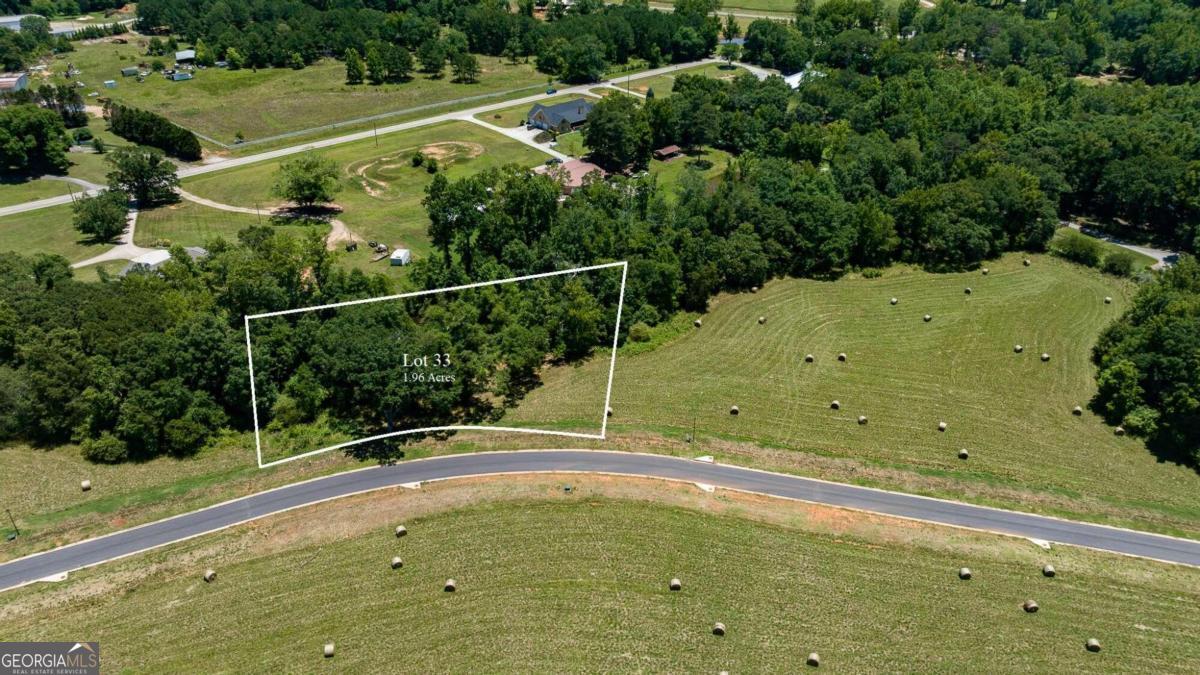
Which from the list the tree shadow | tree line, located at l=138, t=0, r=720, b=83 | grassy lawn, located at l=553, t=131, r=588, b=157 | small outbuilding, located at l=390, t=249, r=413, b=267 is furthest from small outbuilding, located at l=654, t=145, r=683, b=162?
the tree shadow

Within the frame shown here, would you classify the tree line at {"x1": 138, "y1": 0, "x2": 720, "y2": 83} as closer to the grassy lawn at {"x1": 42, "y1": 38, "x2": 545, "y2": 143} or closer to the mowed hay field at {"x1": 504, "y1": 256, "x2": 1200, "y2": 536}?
the grassy lawn at {"x1": 42, "y1": 38, "x2": 545, "y2": 143}

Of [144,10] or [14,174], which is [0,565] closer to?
[14,174]

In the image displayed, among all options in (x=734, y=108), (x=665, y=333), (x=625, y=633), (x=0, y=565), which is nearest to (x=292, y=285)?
(x=0, y=565)

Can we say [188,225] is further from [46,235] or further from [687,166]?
[687,166]

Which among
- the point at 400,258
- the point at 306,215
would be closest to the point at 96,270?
the point at 306,215

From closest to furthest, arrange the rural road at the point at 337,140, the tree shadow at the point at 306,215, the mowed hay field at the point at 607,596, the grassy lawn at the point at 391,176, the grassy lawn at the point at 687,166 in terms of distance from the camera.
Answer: the mowed hay field at the point at 607,596, the grassy lawn at the point at 391,176, the tree shadow at the point at 306,215, the rural road at the point at 337,140, the grassy lawn at the point at 687,166

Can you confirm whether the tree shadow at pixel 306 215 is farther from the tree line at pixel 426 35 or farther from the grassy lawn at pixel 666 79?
the grassy lawn at pixel 666 79

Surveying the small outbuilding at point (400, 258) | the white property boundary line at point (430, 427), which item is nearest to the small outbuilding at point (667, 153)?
the small outbuilding at point (400, 258)

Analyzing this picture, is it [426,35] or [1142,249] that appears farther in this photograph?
[426,35]
